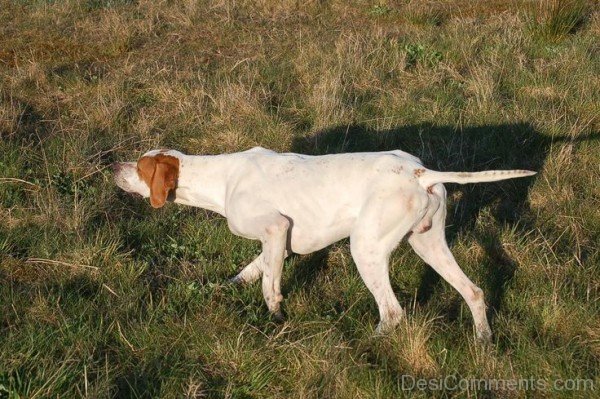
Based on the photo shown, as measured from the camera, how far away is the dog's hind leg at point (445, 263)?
15.4ft

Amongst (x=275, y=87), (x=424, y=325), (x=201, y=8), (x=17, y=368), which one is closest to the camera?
(x=17, y=368)

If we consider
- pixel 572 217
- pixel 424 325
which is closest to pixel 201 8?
pixel 572 217

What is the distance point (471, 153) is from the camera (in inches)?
282

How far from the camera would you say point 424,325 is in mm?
4371

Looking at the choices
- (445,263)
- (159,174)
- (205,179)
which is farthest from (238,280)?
(445,263)

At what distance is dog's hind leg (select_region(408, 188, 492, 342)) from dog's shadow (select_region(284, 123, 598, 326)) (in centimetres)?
89

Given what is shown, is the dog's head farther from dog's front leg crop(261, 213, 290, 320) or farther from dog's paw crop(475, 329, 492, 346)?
dog's paw crop(475, 329, 492, 346)

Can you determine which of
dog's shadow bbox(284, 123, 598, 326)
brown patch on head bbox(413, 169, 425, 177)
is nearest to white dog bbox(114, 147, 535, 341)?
brown patch on head bbox(413, 169, 425, 177)

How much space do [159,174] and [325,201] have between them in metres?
1.22

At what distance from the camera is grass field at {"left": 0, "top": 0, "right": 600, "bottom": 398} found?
4.24m

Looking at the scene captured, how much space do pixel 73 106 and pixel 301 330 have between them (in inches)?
180

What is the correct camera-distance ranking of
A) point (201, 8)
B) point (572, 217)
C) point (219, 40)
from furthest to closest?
point (201, 8), point (219, 40), point (572, 217)

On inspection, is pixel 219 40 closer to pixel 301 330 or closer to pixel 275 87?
pixel 275 87

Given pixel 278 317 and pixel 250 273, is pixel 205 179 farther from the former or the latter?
pixel 278 317
